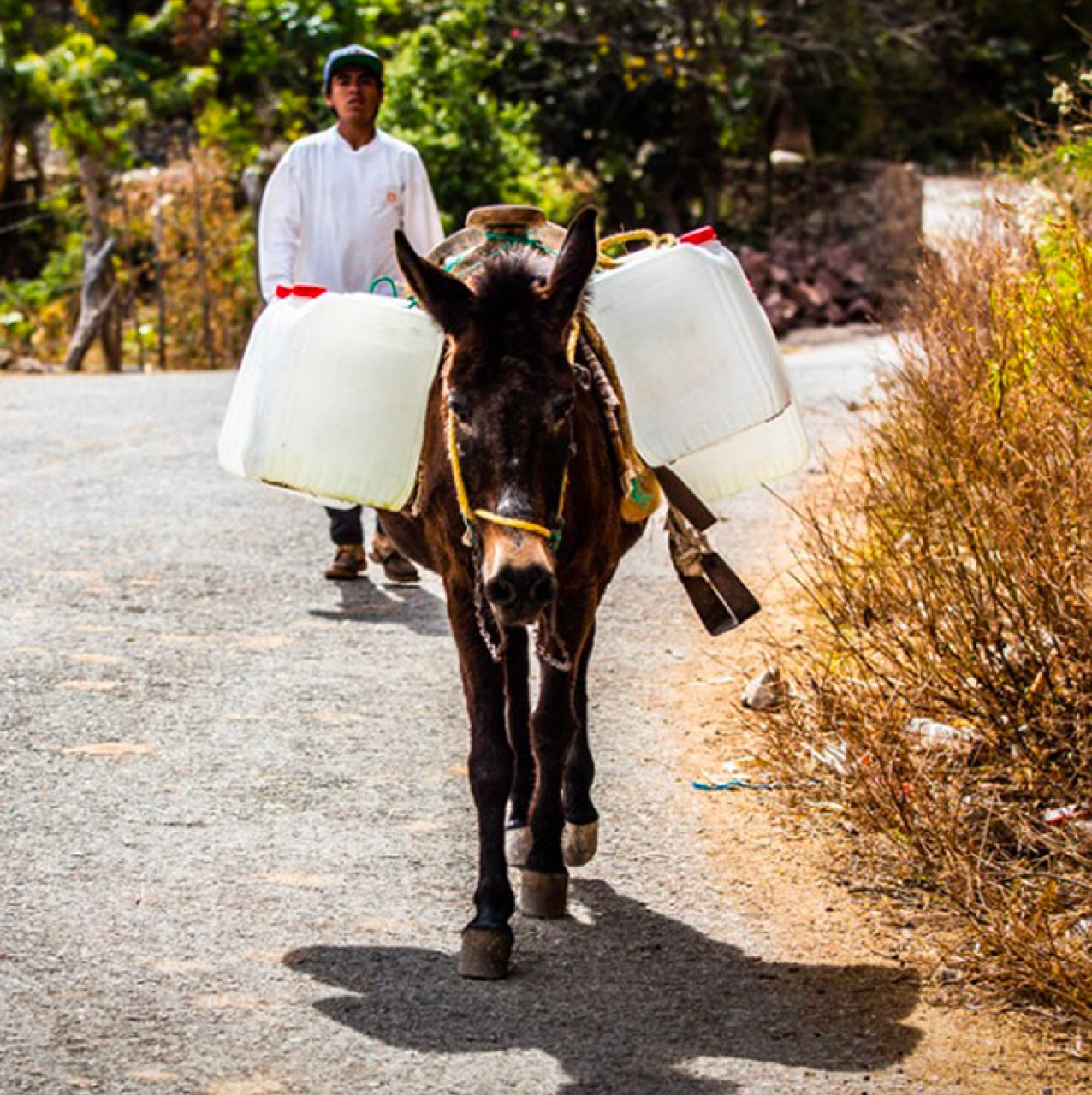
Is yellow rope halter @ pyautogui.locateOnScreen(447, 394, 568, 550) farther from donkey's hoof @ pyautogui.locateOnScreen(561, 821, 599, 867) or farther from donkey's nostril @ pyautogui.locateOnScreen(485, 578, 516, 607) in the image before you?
donkey's hoof @ pyautogui.locateOnScreen(561, 821, 599, 867)

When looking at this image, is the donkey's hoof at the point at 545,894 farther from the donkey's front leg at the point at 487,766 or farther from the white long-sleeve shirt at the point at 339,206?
the white long-sleeve shirt at the point at 339,206

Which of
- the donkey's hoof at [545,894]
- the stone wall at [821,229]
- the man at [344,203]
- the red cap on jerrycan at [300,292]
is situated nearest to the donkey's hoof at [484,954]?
the donkey's hoof at [545,894]

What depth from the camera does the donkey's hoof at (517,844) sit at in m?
5.62

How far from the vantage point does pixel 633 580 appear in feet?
31.8

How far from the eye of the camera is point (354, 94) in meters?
8.51

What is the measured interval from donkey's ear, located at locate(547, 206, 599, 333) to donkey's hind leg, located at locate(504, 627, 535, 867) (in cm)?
107

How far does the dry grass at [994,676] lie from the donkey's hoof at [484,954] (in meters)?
1.09

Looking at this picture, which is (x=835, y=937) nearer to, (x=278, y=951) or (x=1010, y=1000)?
(x=1010, y=1000)

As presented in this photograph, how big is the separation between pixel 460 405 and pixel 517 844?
154cm

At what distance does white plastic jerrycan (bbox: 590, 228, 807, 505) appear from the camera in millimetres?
5434

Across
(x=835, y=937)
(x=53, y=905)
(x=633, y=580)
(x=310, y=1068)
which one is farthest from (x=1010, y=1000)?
(x=633, y=580)

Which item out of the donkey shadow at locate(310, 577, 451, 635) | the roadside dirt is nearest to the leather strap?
the roadside dirt

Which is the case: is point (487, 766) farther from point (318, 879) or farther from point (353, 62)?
point (353, 62)

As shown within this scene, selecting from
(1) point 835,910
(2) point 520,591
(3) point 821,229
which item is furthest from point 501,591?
(3) point 821,229
